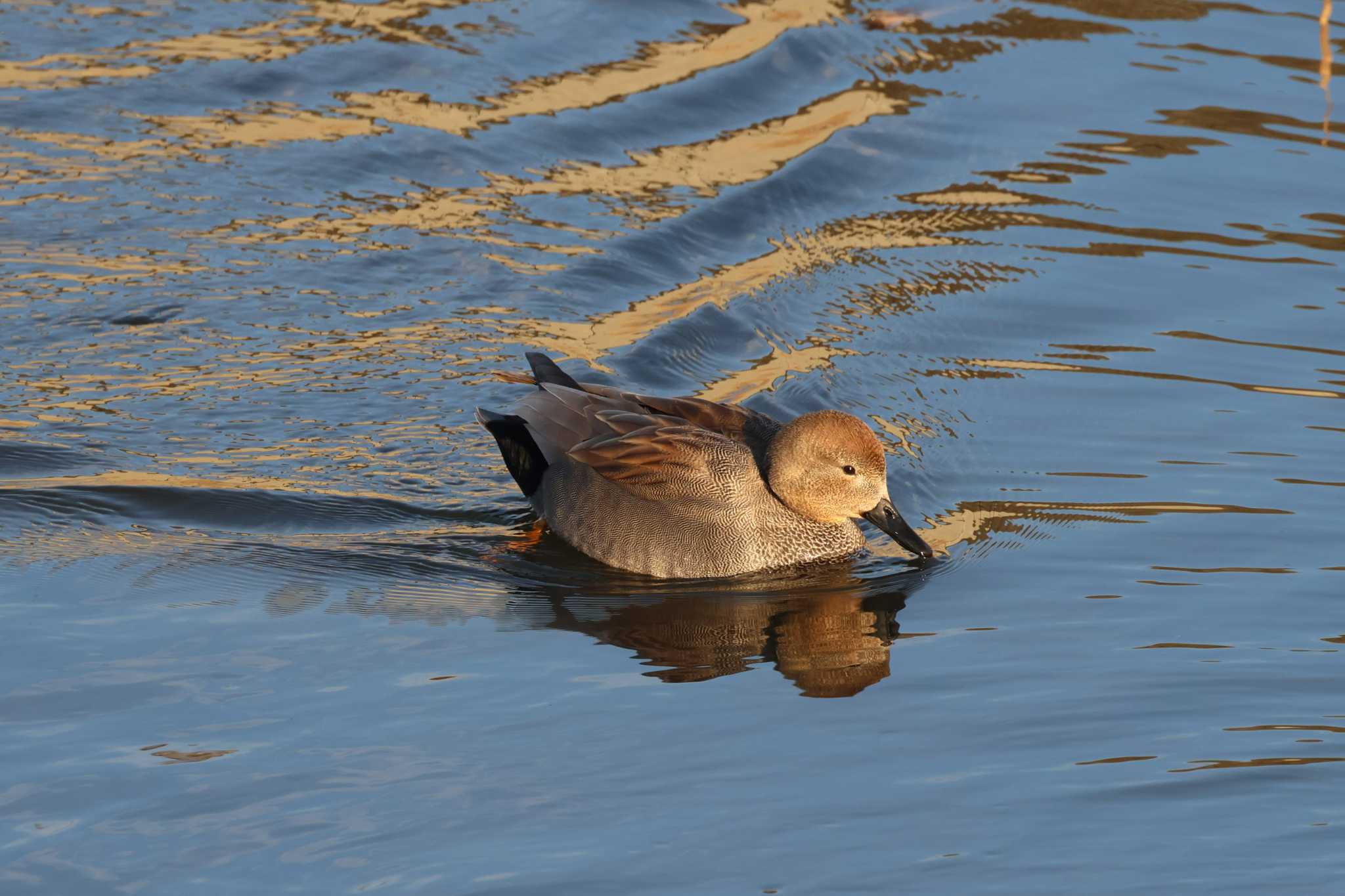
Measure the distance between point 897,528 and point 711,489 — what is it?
885 millimetres

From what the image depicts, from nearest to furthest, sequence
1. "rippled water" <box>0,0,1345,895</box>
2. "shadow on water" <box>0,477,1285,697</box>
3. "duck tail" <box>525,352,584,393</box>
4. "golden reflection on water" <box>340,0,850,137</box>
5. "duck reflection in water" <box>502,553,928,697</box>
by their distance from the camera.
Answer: "rippled water" <box>0,0,1345,895</box> → "duck reflection in water" <box>502,553,928,697</box> → "shadow on water" <box>0,477,1285,697</box> → "duck tail" <box>525,352,584,393</box> → "golden reflection on water" <box>340,0,850,137</box>

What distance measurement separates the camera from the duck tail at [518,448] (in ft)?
30.7

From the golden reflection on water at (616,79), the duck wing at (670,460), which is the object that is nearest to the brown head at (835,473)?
the duck wing at (670,460)

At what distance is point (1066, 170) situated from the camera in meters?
13.5

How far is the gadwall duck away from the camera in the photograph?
28.3 feet

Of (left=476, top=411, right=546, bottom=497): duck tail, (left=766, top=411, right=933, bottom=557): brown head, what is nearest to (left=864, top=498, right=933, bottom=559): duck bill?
(left=766, top=411, right=933, bottom=557): brown head

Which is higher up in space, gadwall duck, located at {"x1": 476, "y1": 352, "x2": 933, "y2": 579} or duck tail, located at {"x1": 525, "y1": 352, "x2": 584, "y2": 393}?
duck tail, located at {"x1": 525, "y1": 352, "x2": 584, "y2": 393}

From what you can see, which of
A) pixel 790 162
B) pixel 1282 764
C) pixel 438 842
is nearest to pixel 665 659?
pixel 438 842

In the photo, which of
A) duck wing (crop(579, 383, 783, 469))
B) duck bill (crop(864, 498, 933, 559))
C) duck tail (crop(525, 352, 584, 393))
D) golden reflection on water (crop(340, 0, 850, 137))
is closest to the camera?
duck bill (crop(864, 498, 933, 559))

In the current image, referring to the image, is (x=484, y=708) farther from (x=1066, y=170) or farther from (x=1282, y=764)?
(x=1066, y=170)

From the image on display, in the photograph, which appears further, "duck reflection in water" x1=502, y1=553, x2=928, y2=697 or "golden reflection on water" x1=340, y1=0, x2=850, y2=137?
"golden reflection on water" x1=340, y1=0, x2=850, y2=137

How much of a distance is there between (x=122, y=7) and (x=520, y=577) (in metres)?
8.80

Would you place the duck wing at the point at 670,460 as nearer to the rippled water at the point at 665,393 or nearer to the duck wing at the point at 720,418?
the duck wing at the point at 720,418

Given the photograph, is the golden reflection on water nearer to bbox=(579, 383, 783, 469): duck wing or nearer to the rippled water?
the rippled water
